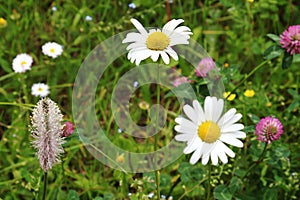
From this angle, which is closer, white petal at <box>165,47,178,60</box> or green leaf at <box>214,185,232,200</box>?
white petal at <box>165,47,178,60</box>

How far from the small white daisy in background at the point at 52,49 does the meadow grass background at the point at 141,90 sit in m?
0.04

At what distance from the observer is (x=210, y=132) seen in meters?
1.41

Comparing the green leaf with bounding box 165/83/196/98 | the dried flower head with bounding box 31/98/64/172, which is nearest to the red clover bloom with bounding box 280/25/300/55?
the green leaf with bounding box 165/83/196/98

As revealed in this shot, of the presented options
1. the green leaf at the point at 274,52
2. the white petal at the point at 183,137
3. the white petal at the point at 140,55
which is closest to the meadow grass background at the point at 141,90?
the green leaf at the point at 274,52

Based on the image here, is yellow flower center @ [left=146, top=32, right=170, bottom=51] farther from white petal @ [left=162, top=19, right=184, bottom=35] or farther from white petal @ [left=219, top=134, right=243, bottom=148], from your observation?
white petal @ [left=219, top=134, right=243, bottom=148]

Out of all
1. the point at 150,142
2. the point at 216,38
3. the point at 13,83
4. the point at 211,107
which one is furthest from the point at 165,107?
the point at 211,107

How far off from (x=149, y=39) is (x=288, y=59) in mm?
455

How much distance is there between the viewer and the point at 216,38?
2523 mm

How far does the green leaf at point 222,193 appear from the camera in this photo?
5.44 ft

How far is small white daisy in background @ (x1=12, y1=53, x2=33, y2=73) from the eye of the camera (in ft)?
7.30

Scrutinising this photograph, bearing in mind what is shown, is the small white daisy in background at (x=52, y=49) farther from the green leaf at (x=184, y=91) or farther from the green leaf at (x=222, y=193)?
the green leaf at (x=222, y=193)

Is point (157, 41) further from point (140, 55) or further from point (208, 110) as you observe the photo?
point (208, 110)

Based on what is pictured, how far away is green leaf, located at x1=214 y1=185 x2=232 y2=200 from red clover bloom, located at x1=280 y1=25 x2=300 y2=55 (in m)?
0.44

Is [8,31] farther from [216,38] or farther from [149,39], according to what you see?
[149,39]
